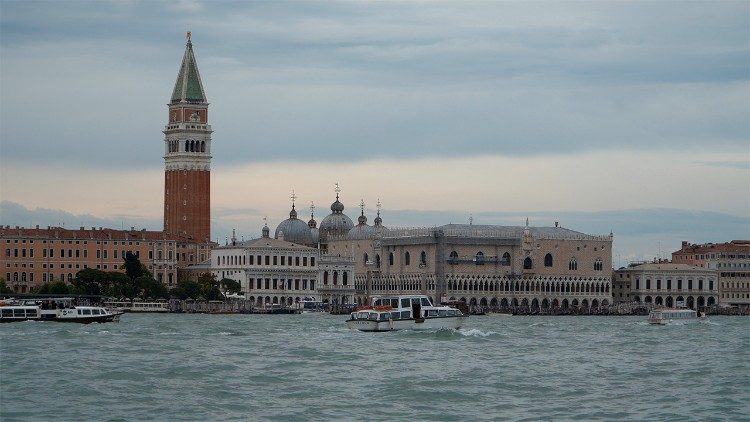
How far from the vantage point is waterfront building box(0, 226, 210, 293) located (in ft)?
358

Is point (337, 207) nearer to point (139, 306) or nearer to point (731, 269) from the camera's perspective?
point (731, 269)

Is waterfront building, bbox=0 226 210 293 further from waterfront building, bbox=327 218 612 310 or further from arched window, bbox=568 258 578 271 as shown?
arched window, bbox=568 258 578 271

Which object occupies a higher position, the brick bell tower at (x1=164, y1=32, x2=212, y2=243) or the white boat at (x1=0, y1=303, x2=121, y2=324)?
the brick bell tower at (x1=164, y1=32, x2=212, y2=243)

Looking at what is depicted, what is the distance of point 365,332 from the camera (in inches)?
2542

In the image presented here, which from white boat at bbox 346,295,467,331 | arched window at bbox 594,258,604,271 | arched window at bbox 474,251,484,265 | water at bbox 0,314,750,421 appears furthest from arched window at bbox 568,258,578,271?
water at bbox 0,314,750,421

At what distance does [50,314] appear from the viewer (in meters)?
68.8

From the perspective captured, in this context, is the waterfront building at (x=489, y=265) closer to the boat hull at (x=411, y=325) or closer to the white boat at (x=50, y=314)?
the white boat at (x=50, y=314)

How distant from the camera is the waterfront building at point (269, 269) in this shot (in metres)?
113

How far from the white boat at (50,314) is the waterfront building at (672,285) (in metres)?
67.6

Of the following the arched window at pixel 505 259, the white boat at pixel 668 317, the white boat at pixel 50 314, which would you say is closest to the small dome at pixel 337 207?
the arched window at pixel 505 259

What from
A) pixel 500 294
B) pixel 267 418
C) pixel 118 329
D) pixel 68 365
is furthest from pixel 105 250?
pixel 267 418

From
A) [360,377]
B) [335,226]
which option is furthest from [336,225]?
[360,377]

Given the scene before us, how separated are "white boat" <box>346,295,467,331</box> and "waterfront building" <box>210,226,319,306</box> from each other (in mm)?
46577

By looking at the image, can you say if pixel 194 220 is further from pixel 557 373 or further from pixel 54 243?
pixel 557 373
